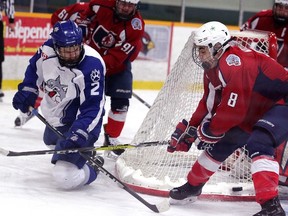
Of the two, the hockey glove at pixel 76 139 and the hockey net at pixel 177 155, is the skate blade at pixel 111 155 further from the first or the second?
the hockey glove at pixel 76 139

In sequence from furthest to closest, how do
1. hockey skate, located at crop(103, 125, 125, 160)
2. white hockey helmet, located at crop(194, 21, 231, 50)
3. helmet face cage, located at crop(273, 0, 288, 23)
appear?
helmet face cage, located at crop(273, 0, 288, 23)
hockey skate, located at crop(103, 125, 125, 160)
white hockey helmet, located at crop(194, 21, 231, 50)

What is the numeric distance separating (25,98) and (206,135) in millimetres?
916

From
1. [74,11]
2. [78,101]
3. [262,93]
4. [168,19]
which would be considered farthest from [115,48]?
[168,19]

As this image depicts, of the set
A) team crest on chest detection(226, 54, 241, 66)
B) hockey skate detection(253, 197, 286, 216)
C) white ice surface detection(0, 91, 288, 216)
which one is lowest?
white ice surface detection(0, 91, 288, 216)

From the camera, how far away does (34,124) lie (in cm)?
506

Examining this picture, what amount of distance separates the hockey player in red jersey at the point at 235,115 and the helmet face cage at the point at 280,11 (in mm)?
1677

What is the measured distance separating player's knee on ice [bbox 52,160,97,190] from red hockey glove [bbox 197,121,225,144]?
1.90ft

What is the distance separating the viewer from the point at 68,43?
324cm

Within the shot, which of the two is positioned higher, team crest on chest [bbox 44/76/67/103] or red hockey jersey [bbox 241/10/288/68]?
red hockey jersey [bbox 241/10/288/68]

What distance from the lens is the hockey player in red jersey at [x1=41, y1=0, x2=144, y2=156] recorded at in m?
4.25

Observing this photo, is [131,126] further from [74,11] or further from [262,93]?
[262,93]

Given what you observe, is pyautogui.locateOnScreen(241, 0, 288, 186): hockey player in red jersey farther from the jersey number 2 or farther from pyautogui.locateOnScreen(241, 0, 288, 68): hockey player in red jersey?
the jersey number 2

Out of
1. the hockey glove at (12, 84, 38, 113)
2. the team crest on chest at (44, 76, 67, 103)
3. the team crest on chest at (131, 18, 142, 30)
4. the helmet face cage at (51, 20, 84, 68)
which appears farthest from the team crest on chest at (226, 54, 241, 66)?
the team crest on chest at (131, 18, 142, 30)

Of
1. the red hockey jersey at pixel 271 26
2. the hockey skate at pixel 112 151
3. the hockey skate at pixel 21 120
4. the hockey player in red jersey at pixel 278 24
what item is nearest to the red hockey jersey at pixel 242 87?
the hockey skate at pixel 112 151
